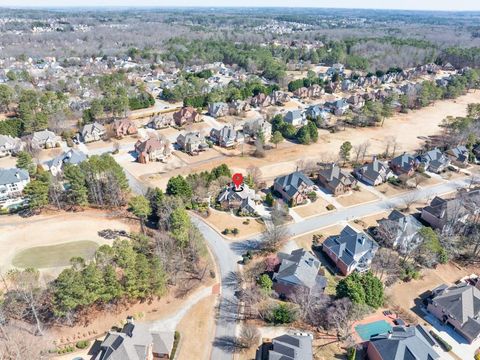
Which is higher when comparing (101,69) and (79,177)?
(101,69)

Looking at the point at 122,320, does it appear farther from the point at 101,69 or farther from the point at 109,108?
the point at 101,69

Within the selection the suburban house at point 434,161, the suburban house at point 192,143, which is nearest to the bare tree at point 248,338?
the suburban house at point 192,143

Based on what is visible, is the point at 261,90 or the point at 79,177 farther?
the point at 261,90

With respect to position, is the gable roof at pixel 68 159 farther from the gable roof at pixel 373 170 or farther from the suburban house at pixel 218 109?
the gable roof at pixel 373 170

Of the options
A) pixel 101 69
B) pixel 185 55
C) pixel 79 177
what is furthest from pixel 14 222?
pixel 185 55

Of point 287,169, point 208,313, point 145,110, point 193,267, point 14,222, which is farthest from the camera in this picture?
point 145,110

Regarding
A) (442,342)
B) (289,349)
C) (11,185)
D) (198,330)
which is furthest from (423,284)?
(11,185)

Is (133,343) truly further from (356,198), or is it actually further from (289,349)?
(356,198)
